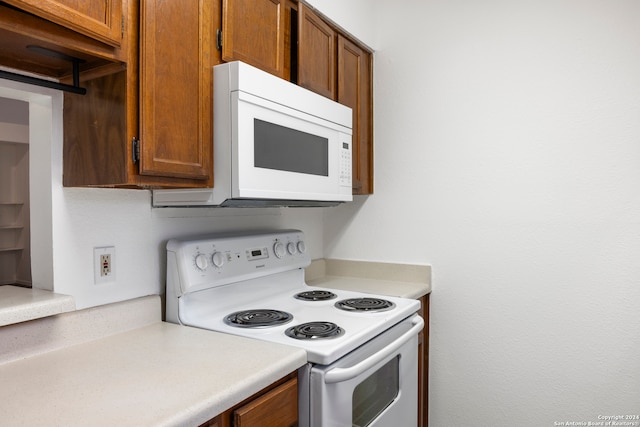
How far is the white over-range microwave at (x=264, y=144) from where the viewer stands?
134 centimetres

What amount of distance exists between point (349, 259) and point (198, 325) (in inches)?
44.7

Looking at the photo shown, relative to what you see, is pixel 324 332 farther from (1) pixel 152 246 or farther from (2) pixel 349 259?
(2) pixel 349 259

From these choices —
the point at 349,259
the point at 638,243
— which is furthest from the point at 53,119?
the point at 638,243

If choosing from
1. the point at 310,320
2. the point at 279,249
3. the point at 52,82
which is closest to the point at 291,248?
the point at 279,249

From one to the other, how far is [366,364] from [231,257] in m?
0.66

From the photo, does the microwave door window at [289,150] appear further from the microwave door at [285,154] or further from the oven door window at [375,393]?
the oven door window at [375,393]

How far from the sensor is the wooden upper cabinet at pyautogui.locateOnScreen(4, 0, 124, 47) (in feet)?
2.97

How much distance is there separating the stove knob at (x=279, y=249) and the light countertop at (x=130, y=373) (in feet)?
1.90

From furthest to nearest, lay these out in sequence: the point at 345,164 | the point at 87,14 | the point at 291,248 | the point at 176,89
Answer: the point at 291,248
the point at 345,164
the point at 176,89
the point at 87,14

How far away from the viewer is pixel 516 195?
6.56 ft

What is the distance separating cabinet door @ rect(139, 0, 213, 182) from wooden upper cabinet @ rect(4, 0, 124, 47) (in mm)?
81

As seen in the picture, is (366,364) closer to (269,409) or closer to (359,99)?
(269,409)

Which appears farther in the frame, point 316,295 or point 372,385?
point 316,295

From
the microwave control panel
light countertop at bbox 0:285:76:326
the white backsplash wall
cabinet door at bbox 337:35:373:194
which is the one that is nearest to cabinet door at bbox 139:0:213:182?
the white backsplash wall
